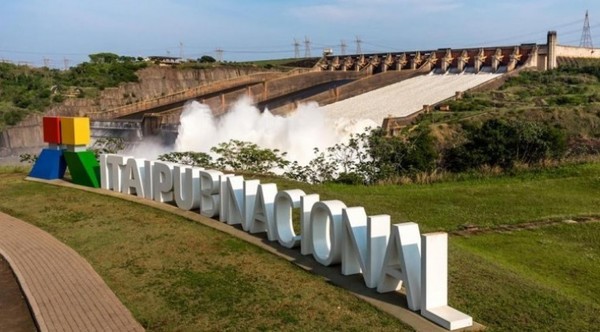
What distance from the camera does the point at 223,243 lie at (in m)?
9.37

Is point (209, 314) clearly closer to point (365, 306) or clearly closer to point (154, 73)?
point (365, 306)

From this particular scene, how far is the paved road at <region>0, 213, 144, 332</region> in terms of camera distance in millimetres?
6492

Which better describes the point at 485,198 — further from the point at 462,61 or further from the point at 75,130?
the point at 462,61

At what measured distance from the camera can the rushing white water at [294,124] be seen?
28.8 m

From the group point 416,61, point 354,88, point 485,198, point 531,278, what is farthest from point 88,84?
point 531,278

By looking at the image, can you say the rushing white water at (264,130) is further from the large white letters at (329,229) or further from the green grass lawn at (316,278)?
the large white letters at (329,229)

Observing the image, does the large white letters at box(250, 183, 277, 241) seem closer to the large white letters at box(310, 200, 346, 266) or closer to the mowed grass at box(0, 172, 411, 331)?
the mowed grass at box(0, 172, 411, 331)

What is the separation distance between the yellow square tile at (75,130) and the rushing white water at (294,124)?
39.9ft

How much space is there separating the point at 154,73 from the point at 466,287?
43.9 metres

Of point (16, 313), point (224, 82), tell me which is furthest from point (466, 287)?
point (224, 82)

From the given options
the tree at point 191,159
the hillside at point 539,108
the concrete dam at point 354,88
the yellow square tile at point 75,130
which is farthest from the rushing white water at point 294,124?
the yellow square tile at point 75,130

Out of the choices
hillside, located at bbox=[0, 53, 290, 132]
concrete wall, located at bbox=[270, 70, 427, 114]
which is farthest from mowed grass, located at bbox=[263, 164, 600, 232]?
hillside, located at bbox=[0, 53, 290, 132]

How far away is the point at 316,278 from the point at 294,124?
23.1 metres

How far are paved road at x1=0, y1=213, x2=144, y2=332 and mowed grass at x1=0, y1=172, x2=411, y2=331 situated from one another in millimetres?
172
